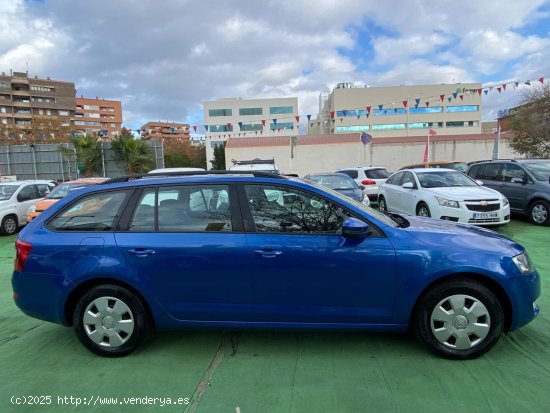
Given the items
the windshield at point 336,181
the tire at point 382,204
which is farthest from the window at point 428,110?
the windshield at point 336,181

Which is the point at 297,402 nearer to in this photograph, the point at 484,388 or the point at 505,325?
the point at 484,388

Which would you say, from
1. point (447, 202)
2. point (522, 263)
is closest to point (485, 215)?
point (447, 202)

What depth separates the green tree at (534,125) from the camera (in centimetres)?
2194

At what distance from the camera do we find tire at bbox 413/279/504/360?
120 inches

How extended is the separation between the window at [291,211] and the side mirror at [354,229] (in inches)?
4.9

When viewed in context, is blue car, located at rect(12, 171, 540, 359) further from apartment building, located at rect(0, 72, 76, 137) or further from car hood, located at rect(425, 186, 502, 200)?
apartment building, located at rect(0, 72, 76, 137)

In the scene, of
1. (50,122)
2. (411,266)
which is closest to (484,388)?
(411,266)

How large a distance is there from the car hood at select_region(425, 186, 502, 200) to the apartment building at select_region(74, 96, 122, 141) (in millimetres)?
103988

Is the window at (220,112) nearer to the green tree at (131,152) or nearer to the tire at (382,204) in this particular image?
the green tree at (131,152)

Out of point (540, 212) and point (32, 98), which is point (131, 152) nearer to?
point (540, 212)

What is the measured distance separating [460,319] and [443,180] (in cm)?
675

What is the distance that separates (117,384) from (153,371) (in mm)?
280

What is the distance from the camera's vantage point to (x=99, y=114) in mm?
106250

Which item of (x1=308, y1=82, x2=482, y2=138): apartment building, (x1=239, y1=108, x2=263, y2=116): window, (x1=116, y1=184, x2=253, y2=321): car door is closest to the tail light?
(x1=116, y1=184, x2=253, y2=321): car door
